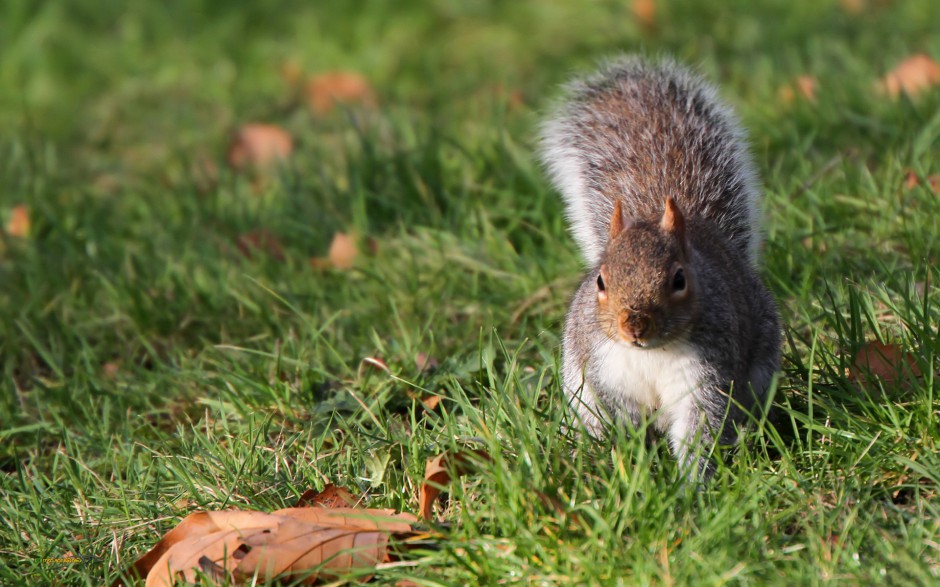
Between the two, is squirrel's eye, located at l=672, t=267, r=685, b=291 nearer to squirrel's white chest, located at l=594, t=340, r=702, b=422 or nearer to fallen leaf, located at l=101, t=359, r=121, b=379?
squirrel's white chest, located at l=594, t=340, r=702, b=422

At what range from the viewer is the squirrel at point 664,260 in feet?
7.28

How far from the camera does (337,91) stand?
16.9ft

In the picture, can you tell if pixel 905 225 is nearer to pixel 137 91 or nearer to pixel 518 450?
pixel 518 450

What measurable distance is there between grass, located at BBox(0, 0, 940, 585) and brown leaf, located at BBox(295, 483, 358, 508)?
0.21 ft

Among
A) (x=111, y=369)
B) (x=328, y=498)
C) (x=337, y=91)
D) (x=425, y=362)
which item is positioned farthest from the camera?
(x=337, y=91)

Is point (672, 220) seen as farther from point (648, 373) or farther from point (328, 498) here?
point (328, 498)

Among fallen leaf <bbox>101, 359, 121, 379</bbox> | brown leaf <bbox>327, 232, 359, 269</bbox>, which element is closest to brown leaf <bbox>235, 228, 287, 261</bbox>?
brown leaf <bbox>327, 232, 359, 269</bbox>

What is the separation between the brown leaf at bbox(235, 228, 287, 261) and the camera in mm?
3759

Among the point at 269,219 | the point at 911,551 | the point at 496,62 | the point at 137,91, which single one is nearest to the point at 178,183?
the point at 269,219

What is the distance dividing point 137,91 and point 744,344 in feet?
12.3

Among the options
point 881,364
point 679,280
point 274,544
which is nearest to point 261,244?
point 274,544

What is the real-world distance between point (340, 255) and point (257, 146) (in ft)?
3.86

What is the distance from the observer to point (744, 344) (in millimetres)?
2381

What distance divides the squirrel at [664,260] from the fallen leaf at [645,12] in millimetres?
2036
